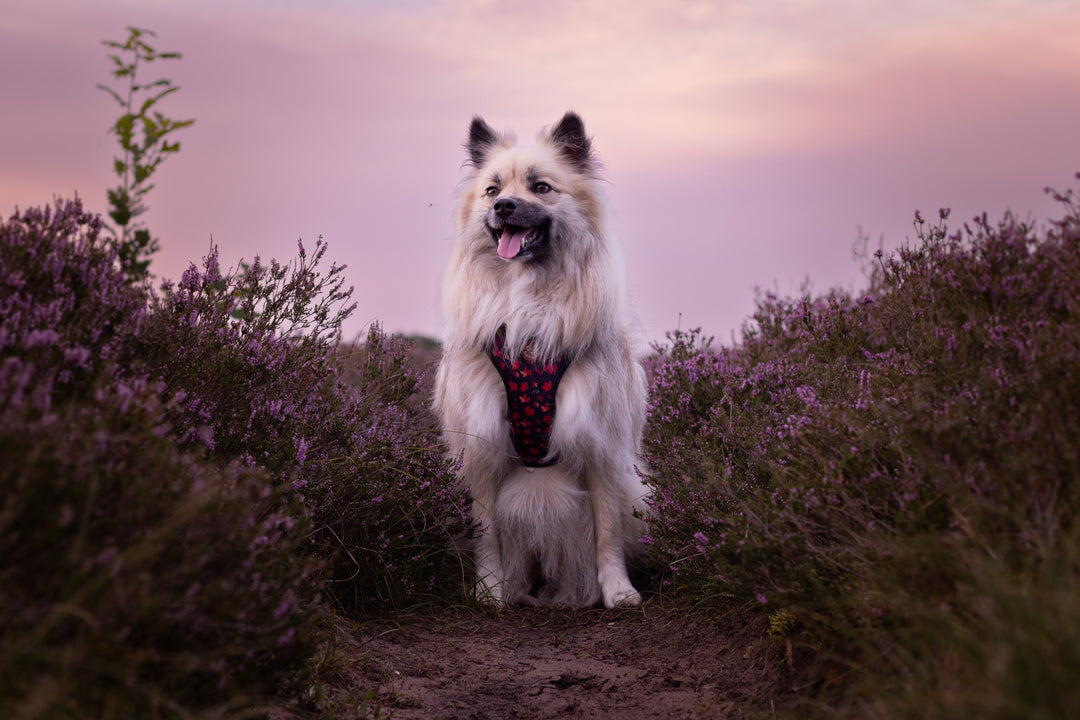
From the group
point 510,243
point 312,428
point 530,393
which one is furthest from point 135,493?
point 510,243

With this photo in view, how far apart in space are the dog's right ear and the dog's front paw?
2.68 metres

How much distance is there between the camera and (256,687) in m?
2.25

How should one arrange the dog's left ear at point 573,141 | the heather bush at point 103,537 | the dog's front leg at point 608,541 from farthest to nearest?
the dog's left ear at point 573,141 → the dog's front leg at point 608,541 → the heather bush at point 103,537

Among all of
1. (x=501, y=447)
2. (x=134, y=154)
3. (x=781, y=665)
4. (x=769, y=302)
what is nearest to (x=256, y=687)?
(x=134, y=154)

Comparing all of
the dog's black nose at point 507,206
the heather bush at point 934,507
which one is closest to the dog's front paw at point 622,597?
the heather bush at point 934,507

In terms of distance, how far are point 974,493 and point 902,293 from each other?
1350 mm

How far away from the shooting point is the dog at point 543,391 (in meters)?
4.65

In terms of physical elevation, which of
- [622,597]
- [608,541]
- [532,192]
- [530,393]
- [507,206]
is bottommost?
[622,597]

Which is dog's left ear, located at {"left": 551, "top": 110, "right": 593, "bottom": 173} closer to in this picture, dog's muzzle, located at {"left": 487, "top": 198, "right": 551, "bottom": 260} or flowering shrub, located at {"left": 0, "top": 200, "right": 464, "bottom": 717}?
dog's muzzle, located at {"left": 487, "top": 198, "right": 551, "bottom": 260}

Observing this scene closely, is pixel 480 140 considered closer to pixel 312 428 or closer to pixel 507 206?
pixel 507 206

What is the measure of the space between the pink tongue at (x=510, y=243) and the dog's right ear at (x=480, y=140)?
31.5 inches

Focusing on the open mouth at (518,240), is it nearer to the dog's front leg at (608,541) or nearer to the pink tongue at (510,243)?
the pink tongue at (510,243)

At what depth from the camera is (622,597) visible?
4.67 meters

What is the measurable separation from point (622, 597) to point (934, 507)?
2248mm
